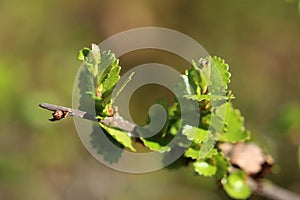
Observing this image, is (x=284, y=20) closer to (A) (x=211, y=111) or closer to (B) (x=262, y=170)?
(B) (x=262, y=170)

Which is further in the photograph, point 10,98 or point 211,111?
point 10,98

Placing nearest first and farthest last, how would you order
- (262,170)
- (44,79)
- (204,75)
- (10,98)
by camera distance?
(204,75), (262,170), (10,98), (44,79)

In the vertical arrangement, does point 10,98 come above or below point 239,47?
below

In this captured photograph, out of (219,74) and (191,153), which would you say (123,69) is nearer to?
(191,153)

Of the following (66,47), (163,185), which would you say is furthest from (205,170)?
(66,47)

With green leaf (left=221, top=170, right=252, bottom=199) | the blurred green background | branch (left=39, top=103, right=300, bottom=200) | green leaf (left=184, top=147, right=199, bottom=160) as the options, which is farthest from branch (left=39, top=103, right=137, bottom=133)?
the blurred green background

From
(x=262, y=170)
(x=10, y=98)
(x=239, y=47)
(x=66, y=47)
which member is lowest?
(x=262, y=170)

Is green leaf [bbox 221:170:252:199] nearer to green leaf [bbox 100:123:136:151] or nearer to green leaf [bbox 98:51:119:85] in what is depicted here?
green leaf [bbox 100:123:136:151]
